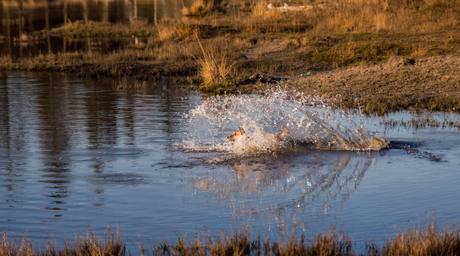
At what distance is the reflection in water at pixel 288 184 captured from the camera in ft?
20.0

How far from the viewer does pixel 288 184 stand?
7.19m

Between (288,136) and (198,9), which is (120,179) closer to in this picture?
(288,136)

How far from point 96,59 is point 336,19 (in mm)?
13101

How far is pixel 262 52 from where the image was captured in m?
23.3

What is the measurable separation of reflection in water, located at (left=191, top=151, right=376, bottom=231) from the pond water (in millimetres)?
18

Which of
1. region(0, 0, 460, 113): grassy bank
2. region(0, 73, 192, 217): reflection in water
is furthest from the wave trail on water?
region(0, 0, 460, 113): grassy bank

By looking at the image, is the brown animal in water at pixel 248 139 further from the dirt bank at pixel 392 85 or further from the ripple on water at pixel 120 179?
the dirt bank at pixel 392 85

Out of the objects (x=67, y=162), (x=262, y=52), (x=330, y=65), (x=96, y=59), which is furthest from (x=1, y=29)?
(x=67, y=162)

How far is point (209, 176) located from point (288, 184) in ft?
4.06

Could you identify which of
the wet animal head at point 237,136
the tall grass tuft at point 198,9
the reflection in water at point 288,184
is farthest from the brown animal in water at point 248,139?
the tall grass tuft at point 198,9

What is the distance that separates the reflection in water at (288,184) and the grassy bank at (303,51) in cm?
503

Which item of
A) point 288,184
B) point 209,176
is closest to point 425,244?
point 288,184

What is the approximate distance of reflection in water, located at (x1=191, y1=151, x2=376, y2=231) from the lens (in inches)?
239

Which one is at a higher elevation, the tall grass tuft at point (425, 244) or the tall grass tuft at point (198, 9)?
the tall grass tuft at point (198, 9)
